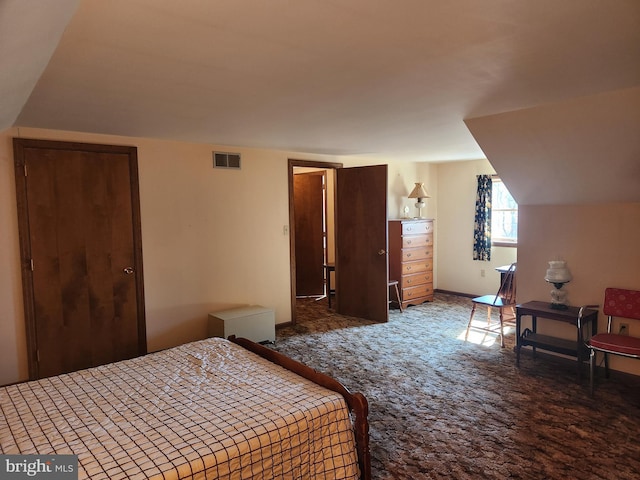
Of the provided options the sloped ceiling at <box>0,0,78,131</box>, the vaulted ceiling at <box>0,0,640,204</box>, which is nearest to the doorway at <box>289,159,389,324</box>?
the vaulted ceiling at <box>0,0,640,204</box>

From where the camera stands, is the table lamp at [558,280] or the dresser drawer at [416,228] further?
the dresser drawer at [416,228]

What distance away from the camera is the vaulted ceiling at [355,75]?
1.54 metres

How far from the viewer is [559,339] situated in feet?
12.7

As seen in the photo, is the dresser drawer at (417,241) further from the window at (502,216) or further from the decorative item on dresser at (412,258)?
the window at (502,216)

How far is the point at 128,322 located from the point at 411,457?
2.93m

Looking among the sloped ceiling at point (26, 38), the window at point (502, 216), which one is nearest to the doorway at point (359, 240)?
the window at point (502, 216)

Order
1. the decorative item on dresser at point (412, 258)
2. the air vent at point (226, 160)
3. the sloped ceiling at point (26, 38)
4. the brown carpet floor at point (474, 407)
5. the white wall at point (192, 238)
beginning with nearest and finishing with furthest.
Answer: the sloped ceiling at point (26, 38)
the brown carpet floor at point (474, 407)
the white wall at point (192, 238)
the air vent at point (226, 160)
the decorative item on dresser at point (412, 258)

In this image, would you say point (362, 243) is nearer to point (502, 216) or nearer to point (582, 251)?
point (502, 216)

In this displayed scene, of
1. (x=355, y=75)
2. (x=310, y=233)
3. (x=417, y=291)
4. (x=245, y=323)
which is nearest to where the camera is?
(x=355, y=75)

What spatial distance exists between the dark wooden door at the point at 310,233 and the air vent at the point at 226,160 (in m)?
2.44

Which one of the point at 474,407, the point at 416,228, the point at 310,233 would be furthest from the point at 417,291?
the point at 474,407

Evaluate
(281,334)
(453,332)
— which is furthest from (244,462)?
(453,332)

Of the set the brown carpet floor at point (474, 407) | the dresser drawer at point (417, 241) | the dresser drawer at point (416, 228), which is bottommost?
the brown carpet floor at point (474, 407)

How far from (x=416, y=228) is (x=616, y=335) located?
317 centimetres
